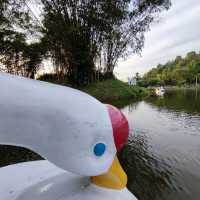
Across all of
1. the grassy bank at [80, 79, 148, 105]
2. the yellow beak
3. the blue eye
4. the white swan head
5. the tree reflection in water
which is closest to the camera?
the white swan head

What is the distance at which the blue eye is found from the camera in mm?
1086

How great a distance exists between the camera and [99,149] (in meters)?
1.09

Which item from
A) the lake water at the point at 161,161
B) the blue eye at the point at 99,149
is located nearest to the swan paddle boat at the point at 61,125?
the blue eye at the point at 99,149

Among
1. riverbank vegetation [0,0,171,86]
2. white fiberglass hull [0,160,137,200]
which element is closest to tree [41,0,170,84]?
riverbank vegetation [0,0,171,86]

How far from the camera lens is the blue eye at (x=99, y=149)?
109 centimetres

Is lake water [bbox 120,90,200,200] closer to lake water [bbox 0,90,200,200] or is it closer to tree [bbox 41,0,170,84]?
lake water [bbox 0,90,200,200]

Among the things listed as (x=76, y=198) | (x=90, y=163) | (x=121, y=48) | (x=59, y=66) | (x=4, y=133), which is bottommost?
(x=76, y=198)

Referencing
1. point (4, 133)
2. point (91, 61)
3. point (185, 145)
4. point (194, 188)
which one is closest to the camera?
point (4, 133)

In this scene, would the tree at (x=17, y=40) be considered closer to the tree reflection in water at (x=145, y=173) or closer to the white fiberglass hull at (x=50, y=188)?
the tree reflection in water at (x=145, y=173)

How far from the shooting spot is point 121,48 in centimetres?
1725

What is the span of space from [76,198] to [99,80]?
53.5ft

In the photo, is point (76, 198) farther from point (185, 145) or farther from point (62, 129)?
point (185, 145)

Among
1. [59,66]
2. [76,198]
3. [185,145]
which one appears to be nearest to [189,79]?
[59,66]

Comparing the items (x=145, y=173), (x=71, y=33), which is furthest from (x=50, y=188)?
(x=71, y=33)
